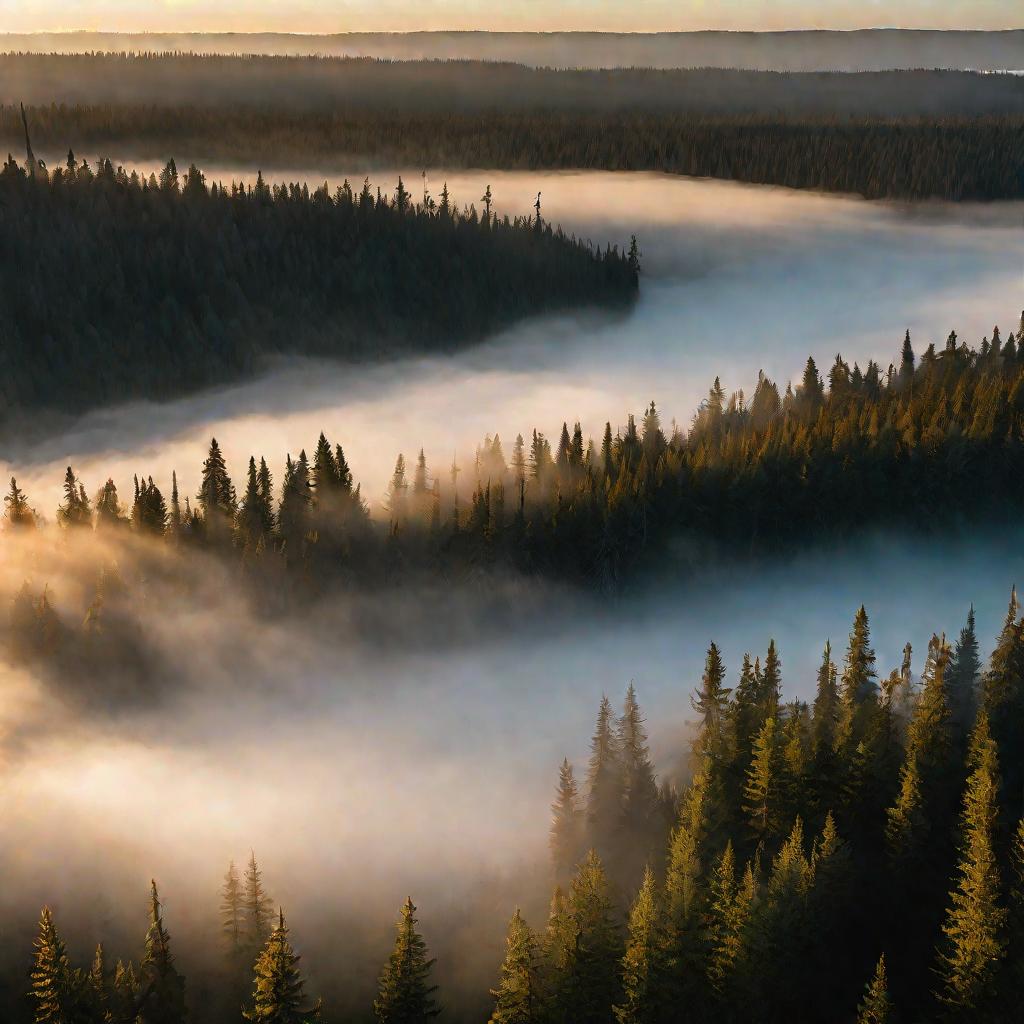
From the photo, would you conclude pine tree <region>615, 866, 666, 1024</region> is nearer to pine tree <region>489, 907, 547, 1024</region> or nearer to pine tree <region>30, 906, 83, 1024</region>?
pine tree <region>489, 907, 547, 1024</region>

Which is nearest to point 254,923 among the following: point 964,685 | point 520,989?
point 520,989

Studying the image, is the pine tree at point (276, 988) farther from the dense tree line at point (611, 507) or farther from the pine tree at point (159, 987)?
the dense tree line at point (611, 507)

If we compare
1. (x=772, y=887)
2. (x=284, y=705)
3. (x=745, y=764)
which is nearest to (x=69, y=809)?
(x=284, y=705)

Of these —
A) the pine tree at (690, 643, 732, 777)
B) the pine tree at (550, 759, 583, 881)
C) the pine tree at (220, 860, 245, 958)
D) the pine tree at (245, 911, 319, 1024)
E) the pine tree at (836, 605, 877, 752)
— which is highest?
the pine tree at (836, 605, 877, 752)

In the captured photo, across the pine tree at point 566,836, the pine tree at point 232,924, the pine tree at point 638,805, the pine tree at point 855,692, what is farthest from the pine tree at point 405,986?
the pine tree at point 855,692

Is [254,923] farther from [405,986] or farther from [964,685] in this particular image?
[964,685]

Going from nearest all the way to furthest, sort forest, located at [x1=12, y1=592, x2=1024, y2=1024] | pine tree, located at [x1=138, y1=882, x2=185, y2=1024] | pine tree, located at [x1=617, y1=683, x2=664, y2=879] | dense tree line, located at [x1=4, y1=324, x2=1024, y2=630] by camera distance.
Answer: forest, located at [x1=12, y1=592, x2=1024, y2=1024] < pine tree, located at [x1=138, y1=882, x2=185, y2=1024] < pine tree, located at [x1=617, y1=683, x2=664, y2=879] < dense tree line, located at [x1=4, y1=324, x2=1024, y2=630]

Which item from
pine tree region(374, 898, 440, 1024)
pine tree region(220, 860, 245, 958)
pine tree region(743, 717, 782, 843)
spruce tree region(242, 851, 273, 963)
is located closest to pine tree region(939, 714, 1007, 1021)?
pine tree region(743, 717, 782, 843)
